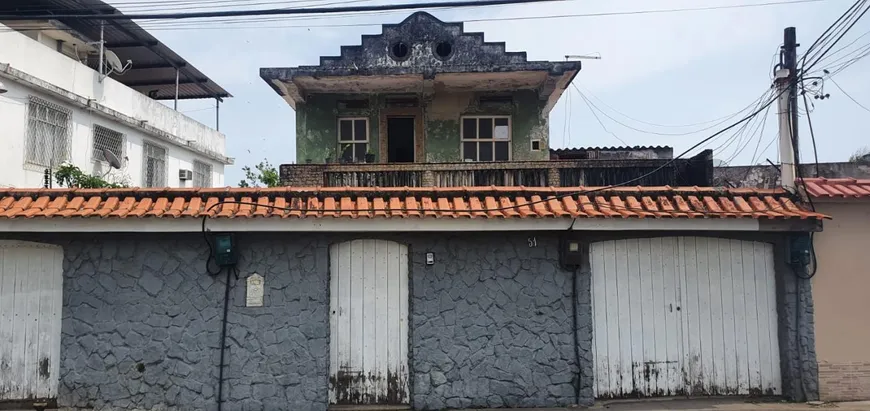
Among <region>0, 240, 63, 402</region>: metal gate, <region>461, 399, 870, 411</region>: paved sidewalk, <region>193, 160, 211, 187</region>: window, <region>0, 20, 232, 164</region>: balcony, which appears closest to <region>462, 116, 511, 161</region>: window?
<region>461, 399, 870, 411</region>: paved sidewalk

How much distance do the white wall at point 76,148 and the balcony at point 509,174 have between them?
6.34 meters

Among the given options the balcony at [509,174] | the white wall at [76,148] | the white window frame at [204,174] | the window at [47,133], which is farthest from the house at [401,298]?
the white window frame at [204,174]

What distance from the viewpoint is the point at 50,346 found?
24.3 ft

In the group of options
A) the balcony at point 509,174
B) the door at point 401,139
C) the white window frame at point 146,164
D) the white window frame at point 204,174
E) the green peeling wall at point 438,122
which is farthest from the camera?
the white window frame at point 204,174

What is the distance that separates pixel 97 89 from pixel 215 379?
12.2 metres

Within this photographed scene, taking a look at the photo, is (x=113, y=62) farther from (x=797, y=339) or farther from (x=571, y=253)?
(x=797, y=339)

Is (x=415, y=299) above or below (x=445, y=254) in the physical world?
below

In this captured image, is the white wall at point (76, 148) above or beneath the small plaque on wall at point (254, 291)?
above

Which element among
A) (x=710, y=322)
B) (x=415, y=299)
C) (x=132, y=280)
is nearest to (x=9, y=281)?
(x=132, y=280)

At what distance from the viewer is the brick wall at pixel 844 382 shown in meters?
7.45

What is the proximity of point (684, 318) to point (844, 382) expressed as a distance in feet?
6.68

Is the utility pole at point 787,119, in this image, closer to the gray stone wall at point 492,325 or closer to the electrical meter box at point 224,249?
the gray stone wall at point 492,325

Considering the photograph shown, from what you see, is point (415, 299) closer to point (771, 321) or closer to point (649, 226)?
point (649, 226)

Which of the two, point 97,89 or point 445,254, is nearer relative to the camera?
point 445,254
